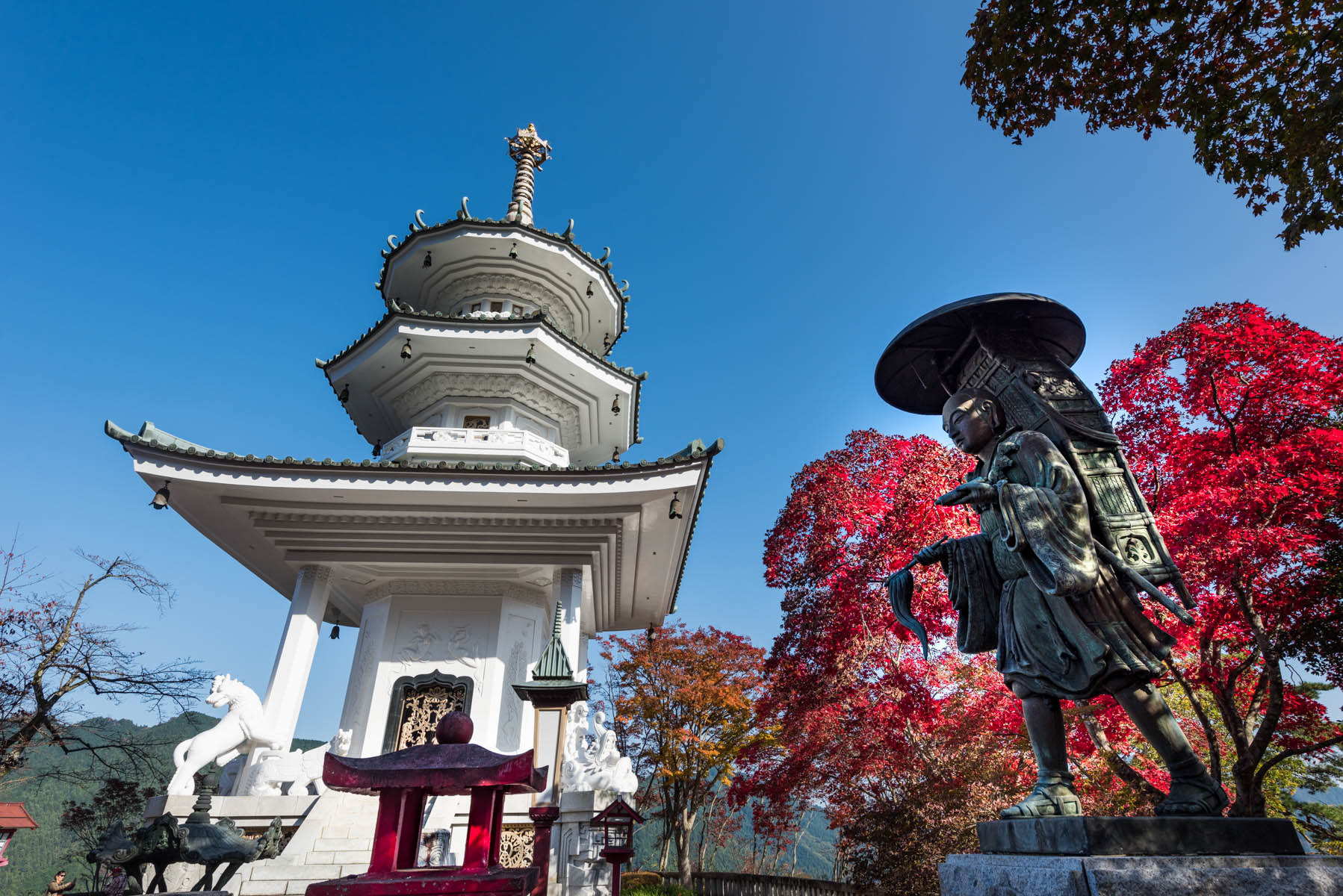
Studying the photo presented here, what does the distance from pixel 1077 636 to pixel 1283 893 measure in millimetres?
900

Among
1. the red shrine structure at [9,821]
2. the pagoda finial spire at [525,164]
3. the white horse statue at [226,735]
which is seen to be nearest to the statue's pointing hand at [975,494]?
the white horse statue at [226,735]

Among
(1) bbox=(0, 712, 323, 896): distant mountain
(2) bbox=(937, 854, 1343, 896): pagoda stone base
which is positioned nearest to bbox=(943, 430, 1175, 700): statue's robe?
(2) bbox=(937, 854, 1343, 896): pagoda stone base

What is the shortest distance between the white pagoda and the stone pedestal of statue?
626cm

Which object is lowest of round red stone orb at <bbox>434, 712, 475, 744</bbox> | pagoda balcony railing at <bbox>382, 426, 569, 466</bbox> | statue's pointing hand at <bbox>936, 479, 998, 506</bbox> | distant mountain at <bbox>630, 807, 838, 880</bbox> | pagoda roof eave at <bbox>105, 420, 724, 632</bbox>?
distant mountain at <bbox>630, 807, 838, 880</bbox>

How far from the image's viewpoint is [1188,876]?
2.00m

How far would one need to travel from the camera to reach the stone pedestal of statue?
1.98 metres

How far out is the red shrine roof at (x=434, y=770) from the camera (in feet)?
11.2

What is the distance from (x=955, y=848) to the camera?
7363 millimetres

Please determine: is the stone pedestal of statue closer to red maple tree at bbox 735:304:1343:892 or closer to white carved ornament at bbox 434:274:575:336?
red maple tree at bbox 735:304:1343:892

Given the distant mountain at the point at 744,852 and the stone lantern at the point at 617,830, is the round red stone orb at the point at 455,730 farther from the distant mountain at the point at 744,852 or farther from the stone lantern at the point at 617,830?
the distant mountain at the point at 744,852

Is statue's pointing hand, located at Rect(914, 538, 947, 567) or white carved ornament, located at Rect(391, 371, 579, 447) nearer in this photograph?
statue's pointing hand, located at Rect(914, 538, 947, 567)

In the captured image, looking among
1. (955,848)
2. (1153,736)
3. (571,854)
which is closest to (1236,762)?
(955,848)

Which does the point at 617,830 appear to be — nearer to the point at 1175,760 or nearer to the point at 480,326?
the point at 1175,760

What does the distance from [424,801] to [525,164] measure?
60.2 feet
